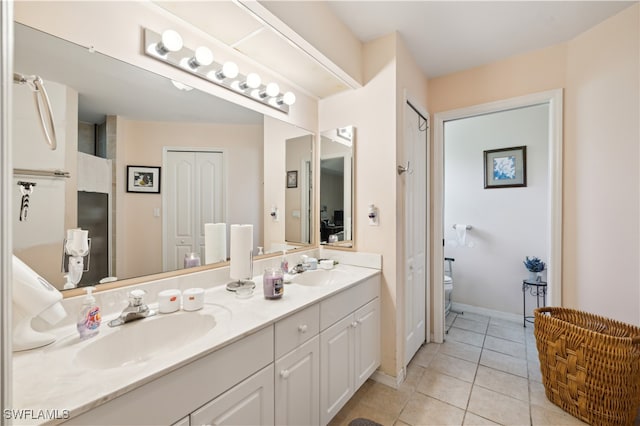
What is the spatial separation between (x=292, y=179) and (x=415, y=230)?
Answer: 115 cm

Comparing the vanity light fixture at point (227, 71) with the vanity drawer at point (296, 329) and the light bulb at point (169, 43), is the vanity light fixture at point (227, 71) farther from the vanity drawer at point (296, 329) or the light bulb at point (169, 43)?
the vanity drawer at point (296, 329)

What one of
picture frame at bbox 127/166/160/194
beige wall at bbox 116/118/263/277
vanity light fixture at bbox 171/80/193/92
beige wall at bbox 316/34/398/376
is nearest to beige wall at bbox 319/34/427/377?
beige wall at bbox 316/34/398/376

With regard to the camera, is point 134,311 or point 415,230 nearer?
point 134,311

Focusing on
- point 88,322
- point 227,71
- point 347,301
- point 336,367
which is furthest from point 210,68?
point 336,367

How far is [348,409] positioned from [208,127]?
6.35ft

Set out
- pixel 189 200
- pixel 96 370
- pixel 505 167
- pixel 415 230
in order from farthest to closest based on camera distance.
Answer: pixel 505 167 < pixel 415 230 < pixel 189 200 < pixel 96 370

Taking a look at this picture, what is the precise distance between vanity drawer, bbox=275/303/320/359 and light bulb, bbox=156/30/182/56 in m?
1.35

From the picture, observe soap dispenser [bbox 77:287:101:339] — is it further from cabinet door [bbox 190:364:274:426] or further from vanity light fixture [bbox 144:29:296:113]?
vanity light fixture [bbox 144:29:296:113]

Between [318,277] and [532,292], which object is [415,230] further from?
[532,292]

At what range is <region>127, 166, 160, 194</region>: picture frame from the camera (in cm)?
125

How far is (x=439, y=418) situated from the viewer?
1640mm

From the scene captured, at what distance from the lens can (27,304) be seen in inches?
31.3

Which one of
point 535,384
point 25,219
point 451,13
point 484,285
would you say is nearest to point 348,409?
point 535,384

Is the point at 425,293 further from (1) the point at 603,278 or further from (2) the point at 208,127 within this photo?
(2) the point at 208,127
